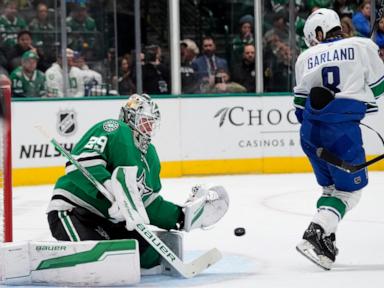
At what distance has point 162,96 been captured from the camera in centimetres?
766

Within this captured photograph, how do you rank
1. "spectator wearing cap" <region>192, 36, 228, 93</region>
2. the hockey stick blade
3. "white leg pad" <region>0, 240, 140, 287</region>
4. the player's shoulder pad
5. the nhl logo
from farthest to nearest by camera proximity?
"spectator wearing cap" <region>192, 36, 228, 93</region> → the nhl logo → the player's shoulder pad → the hockey stick blade → "white leg pad" <region>0, 240, 140, 287</region>

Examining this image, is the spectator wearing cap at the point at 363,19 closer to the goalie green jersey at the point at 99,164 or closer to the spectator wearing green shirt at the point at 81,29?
the spectator wearing green shirt at the point at 81,29

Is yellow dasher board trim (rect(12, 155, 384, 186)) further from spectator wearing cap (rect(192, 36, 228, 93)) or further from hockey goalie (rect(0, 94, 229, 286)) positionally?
hockey goalie (rect(0, 94, 229, 286))

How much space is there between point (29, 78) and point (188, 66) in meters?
1.41

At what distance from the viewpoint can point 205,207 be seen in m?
3.66

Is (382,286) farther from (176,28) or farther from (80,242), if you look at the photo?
(176,28)

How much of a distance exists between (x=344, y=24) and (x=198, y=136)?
1.70 metres

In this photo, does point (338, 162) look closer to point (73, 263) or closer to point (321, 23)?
point (321, 23)

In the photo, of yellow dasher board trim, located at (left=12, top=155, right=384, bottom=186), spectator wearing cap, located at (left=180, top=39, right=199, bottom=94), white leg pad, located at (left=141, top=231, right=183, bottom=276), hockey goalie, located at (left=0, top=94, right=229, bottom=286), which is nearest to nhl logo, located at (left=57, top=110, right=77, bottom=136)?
yellow dasher board trim, located at (left=12, top=155, right=384, bottom=186)

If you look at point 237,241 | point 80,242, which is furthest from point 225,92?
point 80,242

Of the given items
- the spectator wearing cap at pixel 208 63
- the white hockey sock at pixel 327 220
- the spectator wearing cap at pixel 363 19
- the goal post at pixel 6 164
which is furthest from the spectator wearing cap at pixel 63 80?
the white hockey sock at pixel 327 220

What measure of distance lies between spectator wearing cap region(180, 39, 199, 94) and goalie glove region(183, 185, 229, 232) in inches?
167

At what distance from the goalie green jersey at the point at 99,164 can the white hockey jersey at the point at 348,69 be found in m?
0.75

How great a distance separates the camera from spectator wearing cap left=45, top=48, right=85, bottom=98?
7418 millimetres
